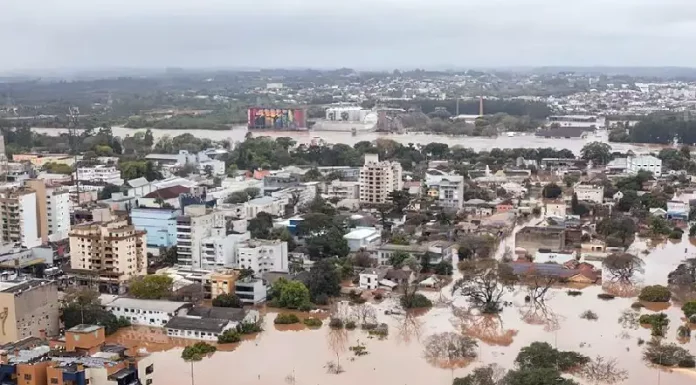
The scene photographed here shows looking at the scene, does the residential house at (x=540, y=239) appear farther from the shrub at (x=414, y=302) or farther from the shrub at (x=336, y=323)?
the shrub at (x=336, y=323)

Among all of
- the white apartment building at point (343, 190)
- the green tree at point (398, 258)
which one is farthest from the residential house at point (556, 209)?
the green tree at point (398, 258)

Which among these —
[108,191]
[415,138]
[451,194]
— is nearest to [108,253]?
[108,191]

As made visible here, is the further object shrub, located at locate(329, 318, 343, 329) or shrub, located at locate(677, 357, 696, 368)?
shrub, located at locate(329, 318, 343, 329)

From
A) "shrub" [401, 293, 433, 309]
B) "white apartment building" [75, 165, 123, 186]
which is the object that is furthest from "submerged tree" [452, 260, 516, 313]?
"white apartment building" [75, 165, 123, 186]

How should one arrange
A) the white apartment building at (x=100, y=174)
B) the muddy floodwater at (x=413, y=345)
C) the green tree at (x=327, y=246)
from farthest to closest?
the white apartment building at (x=100, y=174) → the green tree at (x=327, y=246) → the muddy floodwater at (x=413, y=345)

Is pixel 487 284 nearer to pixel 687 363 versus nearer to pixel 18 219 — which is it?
pixel 687 363

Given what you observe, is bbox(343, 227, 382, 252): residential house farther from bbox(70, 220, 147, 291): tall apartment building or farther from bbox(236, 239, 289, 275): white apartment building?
bbox(70, 220, 147, 291): tall apartment building
